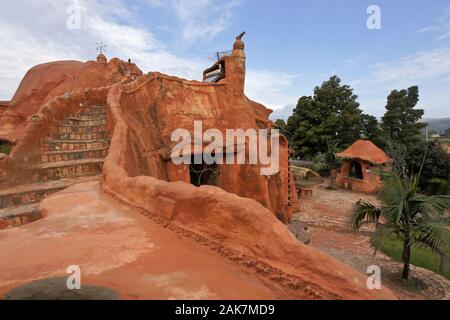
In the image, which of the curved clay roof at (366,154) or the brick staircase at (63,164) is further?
the curved clay roof at (366,154)

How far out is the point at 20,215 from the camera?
190 inches

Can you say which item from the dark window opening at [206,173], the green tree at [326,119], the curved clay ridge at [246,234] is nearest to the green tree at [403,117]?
the green tree at [326,119]

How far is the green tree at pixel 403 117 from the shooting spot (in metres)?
26.0

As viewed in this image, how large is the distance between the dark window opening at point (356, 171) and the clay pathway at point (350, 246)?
2331mm

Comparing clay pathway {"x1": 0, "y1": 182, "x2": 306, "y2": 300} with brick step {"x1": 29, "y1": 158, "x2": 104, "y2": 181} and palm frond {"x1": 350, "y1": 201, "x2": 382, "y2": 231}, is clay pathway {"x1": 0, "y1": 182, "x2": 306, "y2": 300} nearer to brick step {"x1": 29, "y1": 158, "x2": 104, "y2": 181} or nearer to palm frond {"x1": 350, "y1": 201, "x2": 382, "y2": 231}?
brick step {"x1": 29, "y1": 158, "x2": 104, "y2": 181}

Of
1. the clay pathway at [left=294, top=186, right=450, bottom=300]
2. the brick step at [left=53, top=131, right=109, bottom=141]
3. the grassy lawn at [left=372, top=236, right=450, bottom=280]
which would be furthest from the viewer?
the grassy lawn at [left=372, top=236, right=450, bottom=280]

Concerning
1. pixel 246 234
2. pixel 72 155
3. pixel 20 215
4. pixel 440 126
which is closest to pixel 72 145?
pixel 72 155

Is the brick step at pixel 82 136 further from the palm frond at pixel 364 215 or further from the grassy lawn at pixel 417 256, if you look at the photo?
the grassy lawn at pixel 417 256

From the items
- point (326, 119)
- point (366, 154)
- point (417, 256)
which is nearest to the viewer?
point (417, 256)

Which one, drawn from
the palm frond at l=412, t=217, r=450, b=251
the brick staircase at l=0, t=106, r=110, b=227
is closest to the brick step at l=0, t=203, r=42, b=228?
the brick staircase at l=0, t=106, r=110, b=227

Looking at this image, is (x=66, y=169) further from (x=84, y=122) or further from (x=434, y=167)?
(x=434, y=167)

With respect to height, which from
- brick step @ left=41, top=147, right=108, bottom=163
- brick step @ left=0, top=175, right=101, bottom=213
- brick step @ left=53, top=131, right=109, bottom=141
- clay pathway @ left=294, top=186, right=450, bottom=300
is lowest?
clay pathway @ left=294, top=186, right=450, bottom=300

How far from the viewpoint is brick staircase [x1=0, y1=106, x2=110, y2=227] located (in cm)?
525

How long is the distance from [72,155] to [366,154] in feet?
73.5
